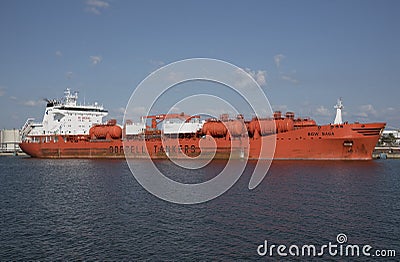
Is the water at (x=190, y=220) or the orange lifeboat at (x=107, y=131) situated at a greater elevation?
the orange lifeboat at (x=107, y=131)

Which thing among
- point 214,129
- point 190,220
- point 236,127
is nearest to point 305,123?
point 236,127

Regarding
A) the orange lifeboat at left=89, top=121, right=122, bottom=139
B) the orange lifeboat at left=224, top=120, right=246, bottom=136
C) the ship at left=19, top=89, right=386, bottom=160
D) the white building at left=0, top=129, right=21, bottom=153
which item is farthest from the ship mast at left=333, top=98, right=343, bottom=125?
the white building at left=0, top=129, right=21, bottom=153

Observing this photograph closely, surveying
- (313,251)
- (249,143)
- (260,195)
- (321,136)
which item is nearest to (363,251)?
(313,251)

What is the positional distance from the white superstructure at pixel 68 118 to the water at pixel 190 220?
3208 centimetres

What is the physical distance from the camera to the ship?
118 ft

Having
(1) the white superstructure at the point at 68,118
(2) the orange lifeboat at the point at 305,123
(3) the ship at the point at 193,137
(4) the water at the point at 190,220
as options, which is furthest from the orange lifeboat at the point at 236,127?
(1) the white superstructure at the point at 68,118

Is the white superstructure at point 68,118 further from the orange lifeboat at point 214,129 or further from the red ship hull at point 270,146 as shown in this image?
the orange lifeboat at point 214,129

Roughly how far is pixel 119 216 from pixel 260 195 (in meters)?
7.73

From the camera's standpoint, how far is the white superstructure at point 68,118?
5528 centimetres

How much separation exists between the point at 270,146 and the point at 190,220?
24.8m

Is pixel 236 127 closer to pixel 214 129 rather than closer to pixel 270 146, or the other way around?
pixel 214 129

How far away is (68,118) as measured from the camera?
55.5 metres

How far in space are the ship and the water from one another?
11366 mm

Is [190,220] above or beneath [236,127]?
beneath
